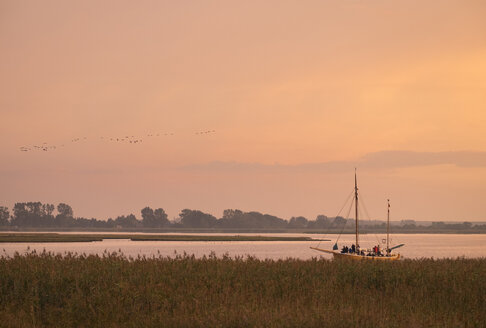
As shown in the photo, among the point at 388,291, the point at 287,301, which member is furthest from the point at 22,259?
the point at 388,291

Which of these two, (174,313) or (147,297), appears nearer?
(174,313)

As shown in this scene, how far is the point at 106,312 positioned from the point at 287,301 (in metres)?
6.14

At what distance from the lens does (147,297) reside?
18875mm

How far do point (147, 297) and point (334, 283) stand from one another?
7731 mm

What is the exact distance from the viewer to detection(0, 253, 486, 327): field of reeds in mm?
16327

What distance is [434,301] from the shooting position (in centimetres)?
2011

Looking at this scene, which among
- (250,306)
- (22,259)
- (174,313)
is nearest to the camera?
(174,313)

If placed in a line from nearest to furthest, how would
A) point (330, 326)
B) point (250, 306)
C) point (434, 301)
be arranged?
point (330, 326)
point (250, 306)
point (434, 301)

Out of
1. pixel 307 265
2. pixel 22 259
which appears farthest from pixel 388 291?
pixel 22 259

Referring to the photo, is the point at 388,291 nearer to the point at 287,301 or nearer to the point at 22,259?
the point at 287,301

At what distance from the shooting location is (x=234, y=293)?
1964 centimetres

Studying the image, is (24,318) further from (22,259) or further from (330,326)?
(330,326)

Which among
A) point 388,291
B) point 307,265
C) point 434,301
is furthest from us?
point 307,265

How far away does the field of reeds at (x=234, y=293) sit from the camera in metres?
16.3
